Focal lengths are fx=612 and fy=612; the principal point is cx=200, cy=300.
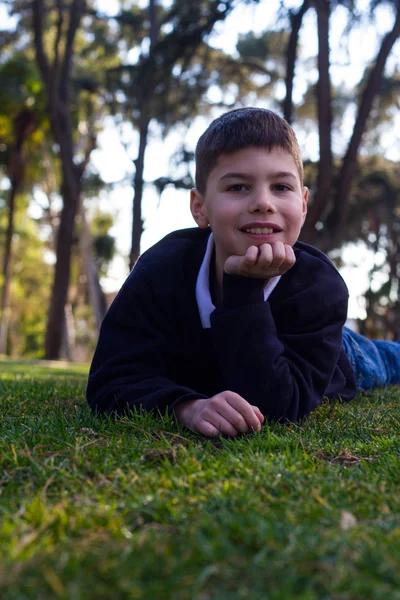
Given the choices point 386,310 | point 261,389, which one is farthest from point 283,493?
point 386,310

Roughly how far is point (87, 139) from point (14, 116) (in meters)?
3.38

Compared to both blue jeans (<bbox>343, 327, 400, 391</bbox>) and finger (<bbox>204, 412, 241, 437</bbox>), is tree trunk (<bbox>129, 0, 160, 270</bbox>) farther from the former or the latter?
finger (<bbox>204, 412, 241, 437</bbox>)

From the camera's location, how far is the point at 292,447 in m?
2.05

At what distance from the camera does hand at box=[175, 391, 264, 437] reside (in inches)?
85.4

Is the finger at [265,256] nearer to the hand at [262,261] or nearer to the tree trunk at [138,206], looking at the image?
the hand at [262,261]

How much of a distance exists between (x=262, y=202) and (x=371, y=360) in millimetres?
2286

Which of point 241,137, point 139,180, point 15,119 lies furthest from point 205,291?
point 15,119

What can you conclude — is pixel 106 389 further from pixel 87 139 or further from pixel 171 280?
pixel 87 139

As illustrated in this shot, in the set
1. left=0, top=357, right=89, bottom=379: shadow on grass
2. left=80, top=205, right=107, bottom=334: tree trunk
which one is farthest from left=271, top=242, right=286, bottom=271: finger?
left=80, top=205, right=107, bottom=334: tree trunk

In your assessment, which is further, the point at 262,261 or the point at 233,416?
the point at 262,261

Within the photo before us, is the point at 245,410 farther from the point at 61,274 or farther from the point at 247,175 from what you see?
the point at 61,274

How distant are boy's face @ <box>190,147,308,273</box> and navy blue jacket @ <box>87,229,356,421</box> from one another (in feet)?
0.71

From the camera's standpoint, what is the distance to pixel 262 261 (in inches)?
93.7

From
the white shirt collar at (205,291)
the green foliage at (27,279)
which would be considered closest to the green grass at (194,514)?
the white shirt collar at (205,291)
